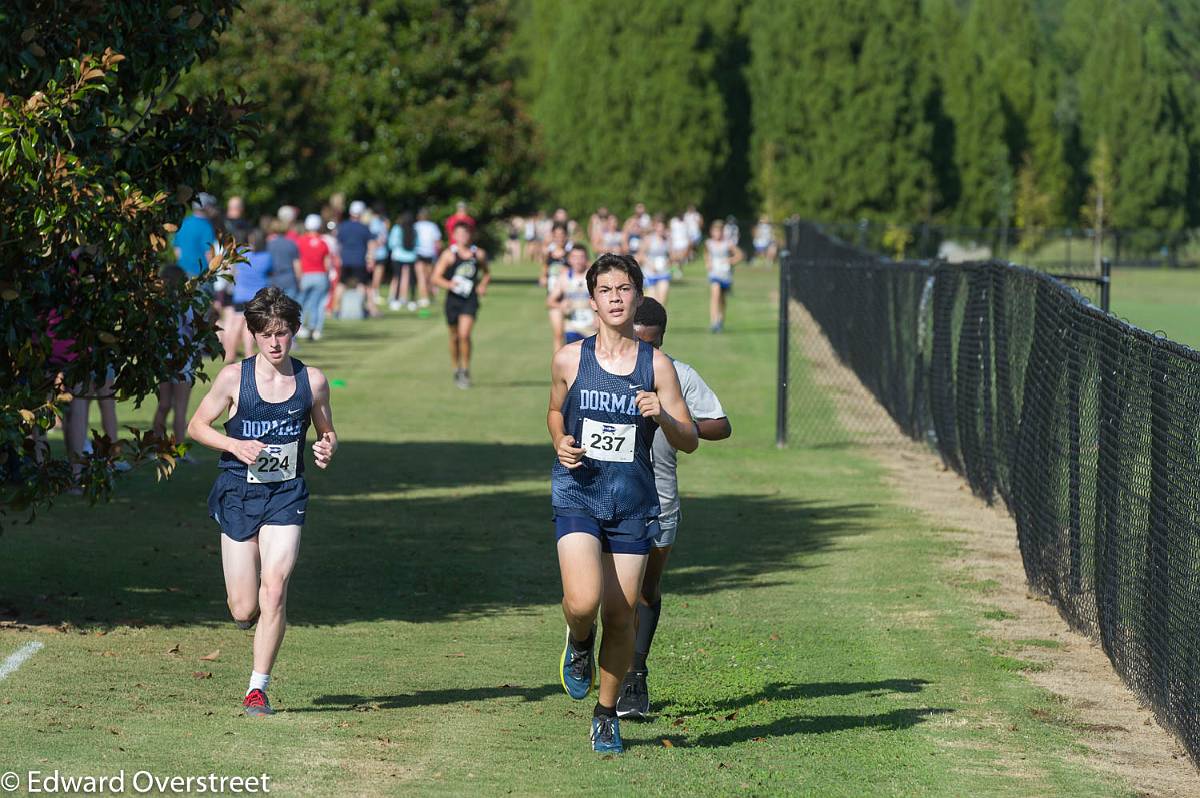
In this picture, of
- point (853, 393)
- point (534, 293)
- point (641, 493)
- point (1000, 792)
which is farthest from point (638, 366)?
point (534, 293)

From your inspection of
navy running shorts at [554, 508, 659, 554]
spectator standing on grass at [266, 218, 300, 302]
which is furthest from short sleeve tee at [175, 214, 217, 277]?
navy running shorts at [554, 508, 659, 554]

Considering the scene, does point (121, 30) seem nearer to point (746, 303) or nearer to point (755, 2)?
point (746, 303)

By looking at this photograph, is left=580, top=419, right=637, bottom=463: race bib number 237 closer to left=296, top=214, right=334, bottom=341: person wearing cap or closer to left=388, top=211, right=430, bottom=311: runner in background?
left=296, top=214, right=334, bottom=341: person wearing cap

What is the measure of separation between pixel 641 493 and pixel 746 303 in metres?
37.4

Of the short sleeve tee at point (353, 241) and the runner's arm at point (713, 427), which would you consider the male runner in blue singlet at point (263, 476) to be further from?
the short sleeve tee at point (353, 241)

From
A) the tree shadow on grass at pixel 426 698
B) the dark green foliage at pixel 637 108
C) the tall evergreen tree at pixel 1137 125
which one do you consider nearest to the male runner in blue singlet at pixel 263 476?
the tree shadow on grass at pixel 426 698

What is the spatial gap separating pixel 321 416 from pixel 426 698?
134 cm

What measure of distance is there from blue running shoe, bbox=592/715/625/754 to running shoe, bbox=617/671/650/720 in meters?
0.61

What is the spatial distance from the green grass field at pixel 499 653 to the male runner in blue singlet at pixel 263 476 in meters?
0.45

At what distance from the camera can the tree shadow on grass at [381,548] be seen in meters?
10.7

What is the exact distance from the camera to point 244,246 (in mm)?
9516

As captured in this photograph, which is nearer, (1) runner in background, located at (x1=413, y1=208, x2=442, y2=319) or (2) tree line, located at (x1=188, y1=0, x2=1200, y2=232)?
(1) runner in background, located at (x1=413, y1=208, x2=442, y2=319)

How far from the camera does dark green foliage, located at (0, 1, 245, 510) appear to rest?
887 centimetres

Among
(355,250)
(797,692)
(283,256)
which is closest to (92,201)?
(797,692)
